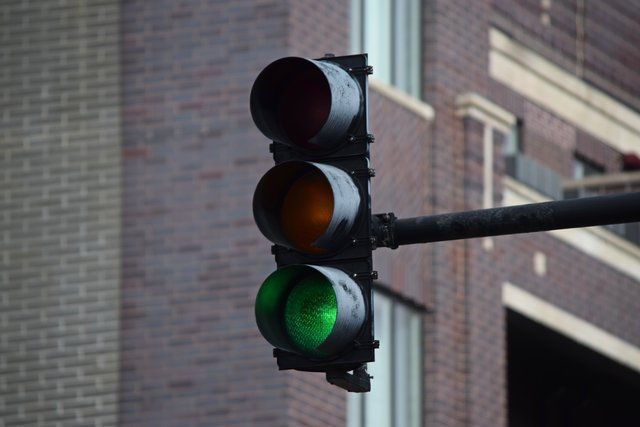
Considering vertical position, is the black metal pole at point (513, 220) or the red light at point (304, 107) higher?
the red light at point (304, 107)

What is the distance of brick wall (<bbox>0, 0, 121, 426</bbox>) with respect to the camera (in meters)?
17.9

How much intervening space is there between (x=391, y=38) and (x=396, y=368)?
3426mm

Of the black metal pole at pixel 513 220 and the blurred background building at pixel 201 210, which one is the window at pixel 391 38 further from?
the black metal pole at pixel 513 220

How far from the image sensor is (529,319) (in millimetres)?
21891

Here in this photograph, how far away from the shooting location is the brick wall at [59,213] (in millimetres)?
17922

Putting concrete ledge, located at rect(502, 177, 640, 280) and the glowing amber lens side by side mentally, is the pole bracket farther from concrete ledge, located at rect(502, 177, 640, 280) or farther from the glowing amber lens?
concrete ledge, located at rect(502, 177, 640, 280)

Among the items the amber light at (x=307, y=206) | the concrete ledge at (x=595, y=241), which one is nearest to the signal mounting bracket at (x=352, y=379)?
the amber light at (x=307, y=206)

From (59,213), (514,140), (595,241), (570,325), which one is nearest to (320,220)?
(59,213)

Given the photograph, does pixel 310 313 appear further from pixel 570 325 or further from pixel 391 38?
pixel 570 325

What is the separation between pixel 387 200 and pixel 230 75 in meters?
2.16

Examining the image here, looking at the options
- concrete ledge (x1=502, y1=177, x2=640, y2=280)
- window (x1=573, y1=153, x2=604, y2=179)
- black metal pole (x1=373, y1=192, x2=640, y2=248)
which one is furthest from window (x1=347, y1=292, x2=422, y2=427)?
black metal pole (x1=373, y1=192, x2=640, y2=248)

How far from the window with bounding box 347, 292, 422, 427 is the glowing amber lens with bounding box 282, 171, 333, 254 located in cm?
1167

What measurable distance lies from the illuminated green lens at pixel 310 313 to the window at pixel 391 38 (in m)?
12.3

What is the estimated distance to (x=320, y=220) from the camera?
23.2 feet
